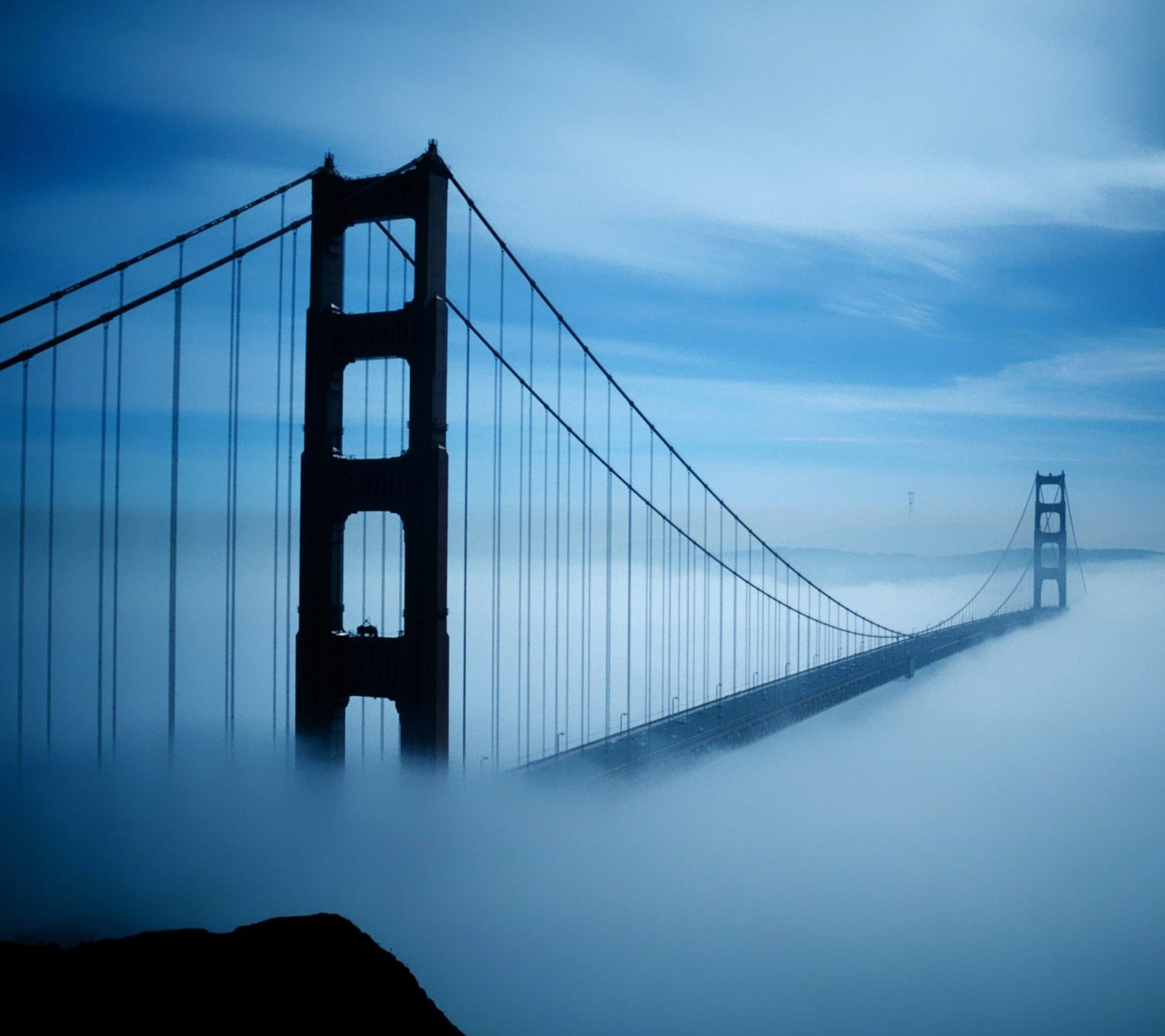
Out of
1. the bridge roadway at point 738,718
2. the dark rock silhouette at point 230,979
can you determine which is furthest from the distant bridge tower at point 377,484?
the bridge roadway at point 738,718

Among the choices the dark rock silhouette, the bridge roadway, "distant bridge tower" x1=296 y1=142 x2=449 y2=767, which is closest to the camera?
the dark rock silhouette

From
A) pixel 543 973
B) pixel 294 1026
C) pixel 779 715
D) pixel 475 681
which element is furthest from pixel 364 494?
pixel 475 681

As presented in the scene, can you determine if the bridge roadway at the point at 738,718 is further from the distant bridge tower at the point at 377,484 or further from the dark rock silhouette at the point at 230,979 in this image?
the dark rock silhouette at the point at 230,979

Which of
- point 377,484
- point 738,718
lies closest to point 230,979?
point 377,484

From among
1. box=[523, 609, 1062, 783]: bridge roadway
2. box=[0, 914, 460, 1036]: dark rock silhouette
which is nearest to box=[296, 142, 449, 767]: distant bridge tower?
box=[0, 914, 460, 1036]: dark rock silhouette

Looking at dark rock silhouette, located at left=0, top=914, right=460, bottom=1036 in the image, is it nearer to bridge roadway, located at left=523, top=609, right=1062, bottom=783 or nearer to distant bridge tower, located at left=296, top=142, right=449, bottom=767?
distant bridge tower, located at left=296, top=142, right=449, bottom=767

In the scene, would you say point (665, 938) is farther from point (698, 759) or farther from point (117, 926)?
point (117, 926)

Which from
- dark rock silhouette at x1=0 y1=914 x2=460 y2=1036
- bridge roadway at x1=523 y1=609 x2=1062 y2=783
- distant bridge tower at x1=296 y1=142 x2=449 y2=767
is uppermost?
distant bridge tower at x1=296 y1=142 x2=449 y2=767
